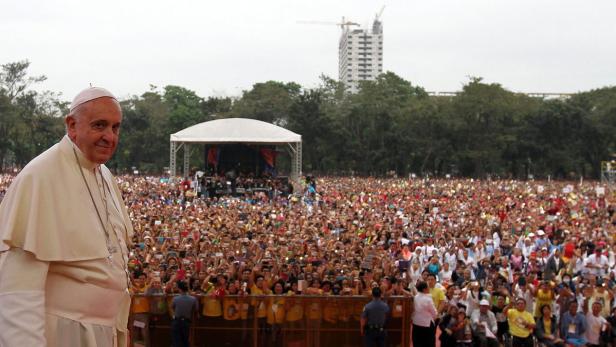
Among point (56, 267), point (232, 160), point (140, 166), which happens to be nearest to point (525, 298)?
point (56, 267)

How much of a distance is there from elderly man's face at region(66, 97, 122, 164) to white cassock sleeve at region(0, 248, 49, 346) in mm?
386

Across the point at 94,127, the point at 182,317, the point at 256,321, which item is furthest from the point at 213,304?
the point at 94,127

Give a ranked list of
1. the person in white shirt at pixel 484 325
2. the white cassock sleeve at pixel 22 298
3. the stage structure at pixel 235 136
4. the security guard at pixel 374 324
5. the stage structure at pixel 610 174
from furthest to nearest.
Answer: the stage structure at pixel 610 174 < the stage structure at pixel 235 136 < the person in white shirt at pixel 484 325 < the security guard at pixel 374 324 < the white cassock sleeve at pixel 22 298

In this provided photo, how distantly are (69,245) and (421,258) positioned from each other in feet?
39.7

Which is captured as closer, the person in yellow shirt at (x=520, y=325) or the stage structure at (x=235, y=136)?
the person in yellow shirt at (x=520, y=325)

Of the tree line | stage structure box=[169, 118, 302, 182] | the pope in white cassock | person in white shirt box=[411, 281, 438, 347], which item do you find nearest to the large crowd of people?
person in white shirt box=[411, 281, 438, 347]

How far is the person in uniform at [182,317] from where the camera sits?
29.1ft

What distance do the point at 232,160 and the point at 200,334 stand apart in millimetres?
32905

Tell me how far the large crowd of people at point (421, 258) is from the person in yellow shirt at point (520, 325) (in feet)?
0.04

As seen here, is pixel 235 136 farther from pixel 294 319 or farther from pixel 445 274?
pixel 294 319

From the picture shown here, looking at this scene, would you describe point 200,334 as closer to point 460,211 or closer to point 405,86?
point 460,211

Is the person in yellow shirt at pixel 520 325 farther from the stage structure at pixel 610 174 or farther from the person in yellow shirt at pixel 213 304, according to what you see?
the stage structure at pixel 610 174

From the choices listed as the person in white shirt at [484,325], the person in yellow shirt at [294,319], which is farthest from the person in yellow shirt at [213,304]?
the person in white shirt at [484,325]

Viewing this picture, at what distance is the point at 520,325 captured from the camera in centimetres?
951
